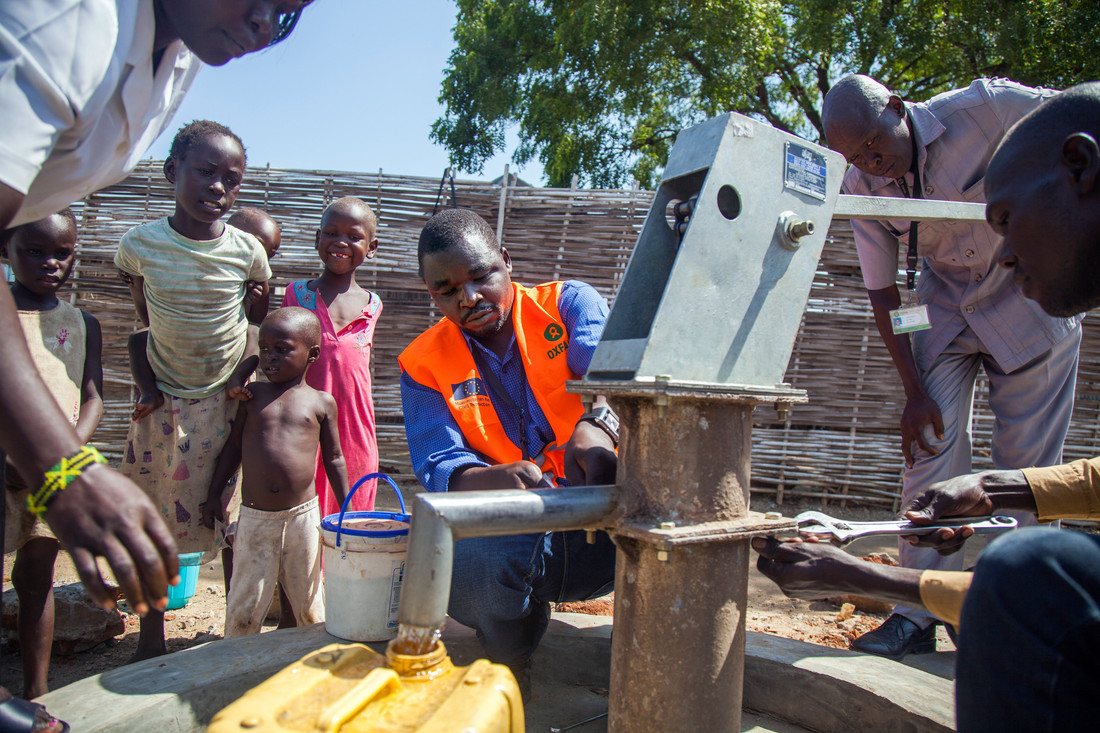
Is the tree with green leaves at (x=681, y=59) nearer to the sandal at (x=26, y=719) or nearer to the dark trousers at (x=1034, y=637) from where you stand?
the dark trousers at (x=1034, y=637)

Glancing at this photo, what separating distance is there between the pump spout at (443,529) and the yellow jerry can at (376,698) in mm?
73

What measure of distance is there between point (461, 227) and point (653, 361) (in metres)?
1.14

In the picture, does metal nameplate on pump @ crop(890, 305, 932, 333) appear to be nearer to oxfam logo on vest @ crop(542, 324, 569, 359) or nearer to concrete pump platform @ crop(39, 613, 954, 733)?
concrete pump platform @ crop(39, 613, 954, 733)

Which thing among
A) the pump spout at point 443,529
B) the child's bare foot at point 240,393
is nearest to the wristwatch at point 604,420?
the pump spout at point 443,529

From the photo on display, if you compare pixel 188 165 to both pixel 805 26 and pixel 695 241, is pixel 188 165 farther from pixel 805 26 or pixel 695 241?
pixel 805 26

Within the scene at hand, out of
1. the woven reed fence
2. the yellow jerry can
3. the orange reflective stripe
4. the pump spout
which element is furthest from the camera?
the woven reed fence

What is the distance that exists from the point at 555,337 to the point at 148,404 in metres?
1.77

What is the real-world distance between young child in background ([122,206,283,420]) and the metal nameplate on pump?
2608 mm

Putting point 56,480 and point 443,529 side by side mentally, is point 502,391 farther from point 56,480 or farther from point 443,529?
point 56,480

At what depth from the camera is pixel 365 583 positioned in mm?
2025

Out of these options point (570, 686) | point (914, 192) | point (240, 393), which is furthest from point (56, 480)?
point (914, 192)

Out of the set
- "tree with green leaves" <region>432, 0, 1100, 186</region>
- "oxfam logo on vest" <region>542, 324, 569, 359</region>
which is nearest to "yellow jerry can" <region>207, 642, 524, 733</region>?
"oxfam logo on vest" <region>542, 324, 569, 359</region>

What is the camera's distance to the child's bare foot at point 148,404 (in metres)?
2.88

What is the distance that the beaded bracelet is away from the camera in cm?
93
